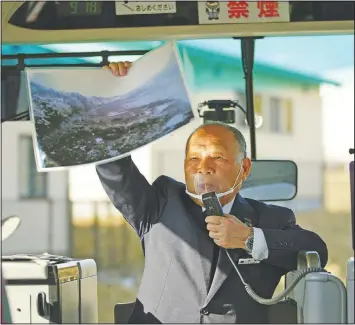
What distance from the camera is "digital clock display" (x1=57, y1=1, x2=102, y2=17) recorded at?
377 cm

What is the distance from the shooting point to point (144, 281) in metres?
3.44

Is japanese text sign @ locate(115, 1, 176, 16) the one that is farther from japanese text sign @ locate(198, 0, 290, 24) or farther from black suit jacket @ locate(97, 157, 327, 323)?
black suit jacket @ locate(97, 157, 327, 323)

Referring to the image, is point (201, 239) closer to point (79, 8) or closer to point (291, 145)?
point (79, 8)

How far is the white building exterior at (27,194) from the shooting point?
3.91 m

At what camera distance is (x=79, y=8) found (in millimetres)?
3771

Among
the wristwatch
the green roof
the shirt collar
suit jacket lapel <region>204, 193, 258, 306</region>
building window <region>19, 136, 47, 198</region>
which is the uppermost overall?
the green roof

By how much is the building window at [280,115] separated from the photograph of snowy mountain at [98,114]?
1.48m

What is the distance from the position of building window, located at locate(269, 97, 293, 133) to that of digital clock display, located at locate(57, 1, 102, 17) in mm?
1288

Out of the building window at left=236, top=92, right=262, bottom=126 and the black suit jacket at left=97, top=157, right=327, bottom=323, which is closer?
the black suit jacket at left=97, top=157, right=327, bottom=323

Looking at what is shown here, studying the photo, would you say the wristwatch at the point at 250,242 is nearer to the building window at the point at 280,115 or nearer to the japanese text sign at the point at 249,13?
the japanese text sign at the point at 249,13

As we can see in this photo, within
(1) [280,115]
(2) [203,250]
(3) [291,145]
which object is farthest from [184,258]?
(1) [280,115]

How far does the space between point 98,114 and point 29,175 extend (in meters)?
1.04

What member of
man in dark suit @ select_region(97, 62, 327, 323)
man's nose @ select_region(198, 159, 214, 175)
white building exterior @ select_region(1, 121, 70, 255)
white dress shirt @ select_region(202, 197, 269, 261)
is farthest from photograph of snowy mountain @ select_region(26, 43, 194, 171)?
white building exterior @ select_region(1, 121, 70, 255)

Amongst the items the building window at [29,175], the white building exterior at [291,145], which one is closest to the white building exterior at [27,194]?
the building window at [29,175]
